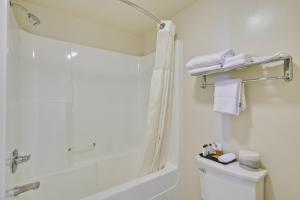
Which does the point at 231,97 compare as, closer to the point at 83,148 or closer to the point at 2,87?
the point at 2,87

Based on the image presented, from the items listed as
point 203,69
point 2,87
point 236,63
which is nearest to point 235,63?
point 236,63

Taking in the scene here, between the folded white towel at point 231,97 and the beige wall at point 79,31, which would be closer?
the folded white towel at point 231,97

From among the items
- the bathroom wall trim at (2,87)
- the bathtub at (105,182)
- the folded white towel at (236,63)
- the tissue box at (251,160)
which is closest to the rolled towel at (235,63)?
the folded white towel at (236,63)

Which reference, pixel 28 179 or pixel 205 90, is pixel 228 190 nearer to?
pixel 205 90

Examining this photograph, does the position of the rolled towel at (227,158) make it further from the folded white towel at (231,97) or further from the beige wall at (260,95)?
the folded white towel at (231,97)

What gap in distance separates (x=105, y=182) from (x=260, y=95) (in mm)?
1940

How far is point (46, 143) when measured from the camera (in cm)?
171

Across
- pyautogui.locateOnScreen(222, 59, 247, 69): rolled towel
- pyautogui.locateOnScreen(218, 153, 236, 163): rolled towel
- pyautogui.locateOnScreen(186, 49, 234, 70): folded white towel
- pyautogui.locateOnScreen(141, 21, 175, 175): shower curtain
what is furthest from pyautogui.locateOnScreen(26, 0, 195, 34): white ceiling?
pyautogui.locateOnScreen(218, 153, 236, 163): rolled towel

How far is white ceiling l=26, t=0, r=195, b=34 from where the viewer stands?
1.68m

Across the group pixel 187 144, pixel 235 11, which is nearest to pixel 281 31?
pixel 235 11

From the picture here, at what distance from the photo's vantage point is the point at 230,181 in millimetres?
1144

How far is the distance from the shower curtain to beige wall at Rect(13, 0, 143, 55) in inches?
33.5

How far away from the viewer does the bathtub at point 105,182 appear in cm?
130

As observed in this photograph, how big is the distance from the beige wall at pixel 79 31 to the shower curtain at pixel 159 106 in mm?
851
